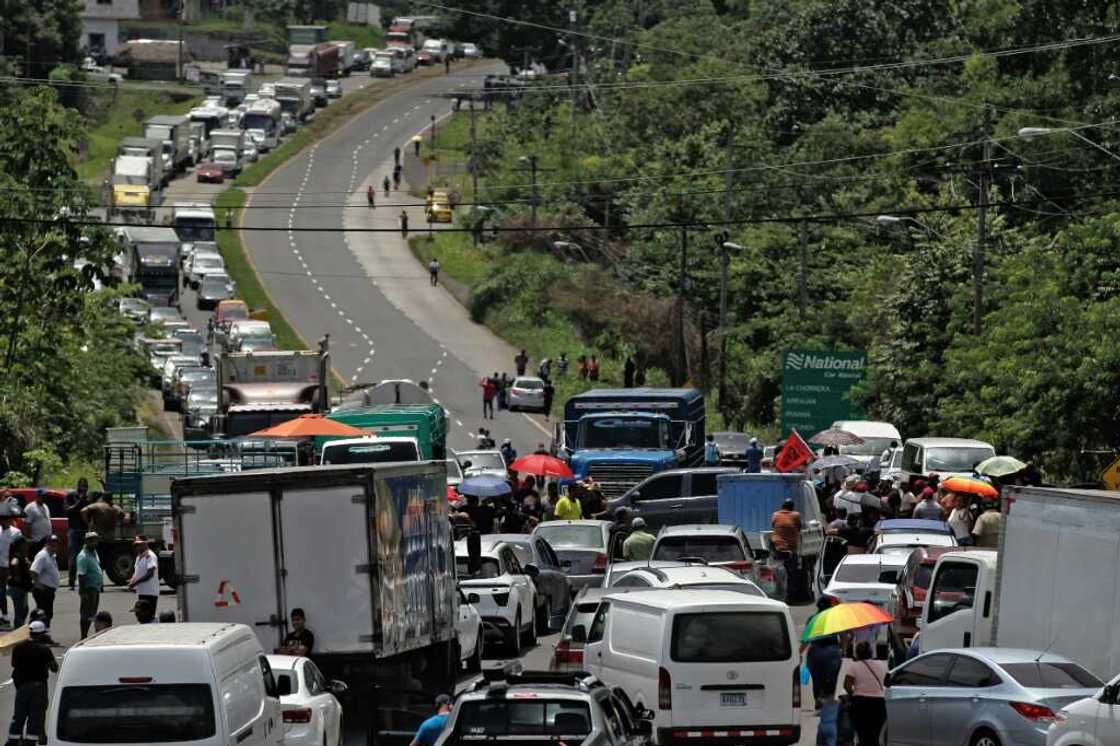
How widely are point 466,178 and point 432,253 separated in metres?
19.8

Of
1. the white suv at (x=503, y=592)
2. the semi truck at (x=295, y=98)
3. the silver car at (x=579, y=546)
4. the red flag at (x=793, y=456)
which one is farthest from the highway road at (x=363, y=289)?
the white suv at (x=503, y=592)

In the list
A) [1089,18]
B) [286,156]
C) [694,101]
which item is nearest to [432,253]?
[694,101]

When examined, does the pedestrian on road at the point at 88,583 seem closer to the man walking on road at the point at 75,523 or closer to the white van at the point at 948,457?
the man walking on road at the point at 75,523

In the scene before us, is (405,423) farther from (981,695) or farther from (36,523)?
(981,695)

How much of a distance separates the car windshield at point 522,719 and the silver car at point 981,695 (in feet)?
15.6

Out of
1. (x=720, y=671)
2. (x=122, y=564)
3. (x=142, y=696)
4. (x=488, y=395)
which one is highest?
(x=142, y=696)

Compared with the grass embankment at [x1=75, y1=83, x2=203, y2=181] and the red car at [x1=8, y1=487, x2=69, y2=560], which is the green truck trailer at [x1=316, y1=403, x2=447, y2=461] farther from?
the grass embankment at [x1=75, y1=83, x2=203, y2=181]

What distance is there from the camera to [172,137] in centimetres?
12688

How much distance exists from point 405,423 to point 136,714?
28527 millimetres

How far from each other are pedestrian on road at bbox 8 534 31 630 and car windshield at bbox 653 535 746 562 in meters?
8.50

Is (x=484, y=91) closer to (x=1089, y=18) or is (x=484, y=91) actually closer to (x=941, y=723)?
(x=1089, y=18)

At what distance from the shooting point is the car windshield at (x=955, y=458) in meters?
41.9

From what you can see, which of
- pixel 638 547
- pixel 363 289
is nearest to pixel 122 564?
pixel 638 547

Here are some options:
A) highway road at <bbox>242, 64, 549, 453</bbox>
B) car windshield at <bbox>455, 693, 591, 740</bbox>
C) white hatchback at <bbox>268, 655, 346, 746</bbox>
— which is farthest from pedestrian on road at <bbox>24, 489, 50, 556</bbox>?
highway road at <bbox>242, 64, 549, 453</bbox>
